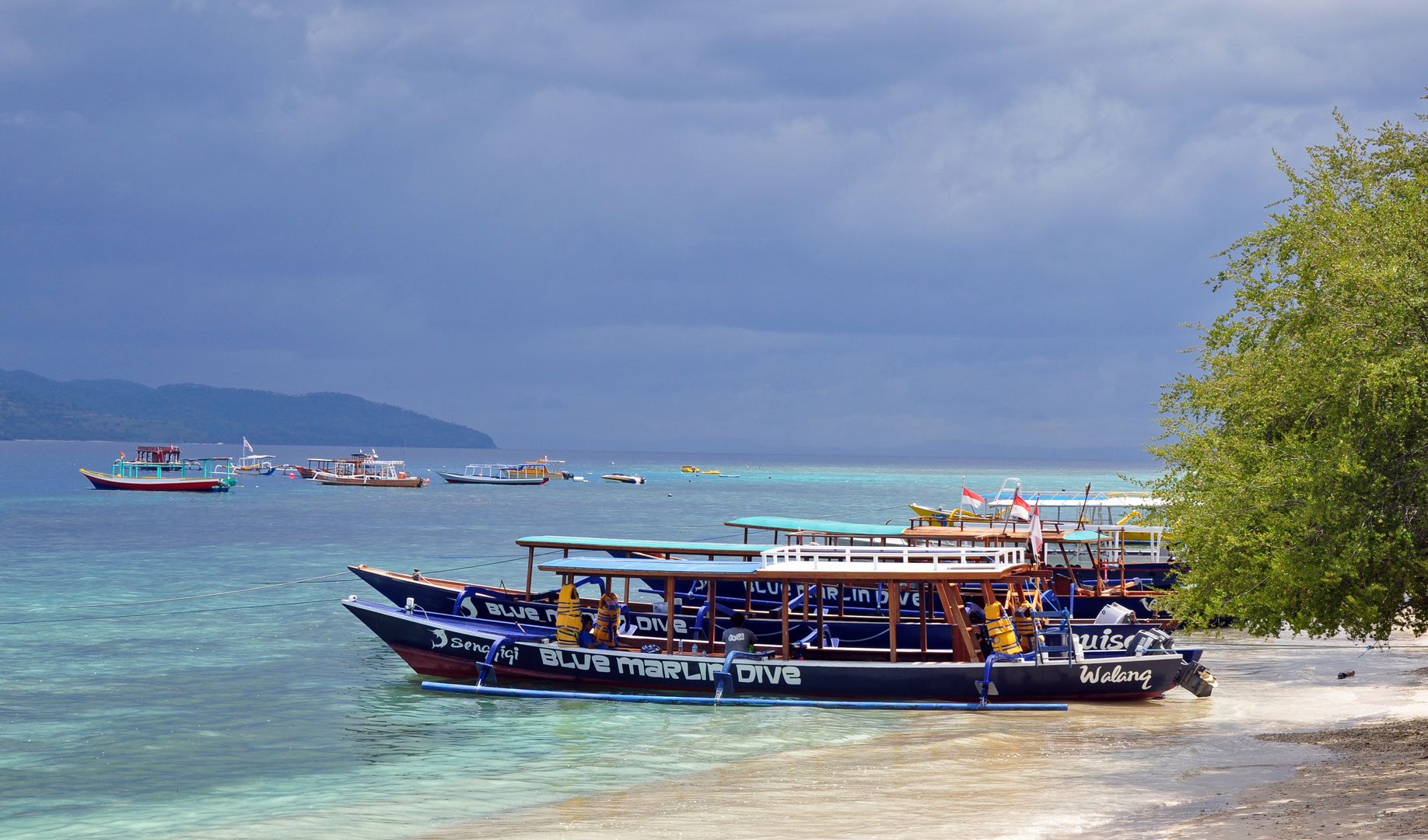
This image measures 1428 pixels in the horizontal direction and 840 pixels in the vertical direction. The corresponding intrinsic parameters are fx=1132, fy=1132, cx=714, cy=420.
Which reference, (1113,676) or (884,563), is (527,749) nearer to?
(884,563)

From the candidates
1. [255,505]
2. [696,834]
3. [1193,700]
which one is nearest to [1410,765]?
[1193,700]

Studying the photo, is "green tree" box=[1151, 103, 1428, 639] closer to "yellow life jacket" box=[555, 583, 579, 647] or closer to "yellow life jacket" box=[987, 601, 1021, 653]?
"yellow life jacket" box=[987, 601, 1021, 653]

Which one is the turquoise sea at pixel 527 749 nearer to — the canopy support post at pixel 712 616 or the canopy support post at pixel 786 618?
the canopy support post at pixel 786 618

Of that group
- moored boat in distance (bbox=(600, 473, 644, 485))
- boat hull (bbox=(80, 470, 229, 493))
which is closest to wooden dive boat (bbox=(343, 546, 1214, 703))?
boat hull (bbox=(80, 470, 229, 493))

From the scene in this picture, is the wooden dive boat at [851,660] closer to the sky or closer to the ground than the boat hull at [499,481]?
closer to the ground

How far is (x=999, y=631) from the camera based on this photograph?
21328 mm

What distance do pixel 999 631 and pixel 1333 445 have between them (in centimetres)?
862

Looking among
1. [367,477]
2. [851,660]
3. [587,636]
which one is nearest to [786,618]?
[851,660]

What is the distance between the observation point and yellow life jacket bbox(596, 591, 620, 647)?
75.5 feet

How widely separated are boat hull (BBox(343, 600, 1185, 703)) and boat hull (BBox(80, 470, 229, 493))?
103 m

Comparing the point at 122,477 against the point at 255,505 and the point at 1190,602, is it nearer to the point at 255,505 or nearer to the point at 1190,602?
the point at 255,505

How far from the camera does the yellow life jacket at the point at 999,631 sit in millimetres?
21295

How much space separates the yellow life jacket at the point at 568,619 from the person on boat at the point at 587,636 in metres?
0.13

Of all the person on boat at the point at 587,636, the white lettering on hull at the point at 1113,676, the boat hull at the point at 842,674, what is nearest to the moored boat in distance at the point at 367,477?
the person on boat at the point at 587,636
